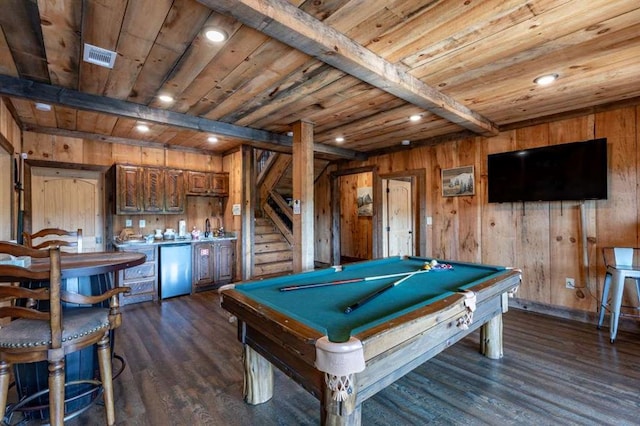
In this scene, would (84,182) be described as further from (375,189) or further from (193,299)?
(375,189)

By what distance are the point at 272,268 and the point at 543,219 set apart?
15.0 ft

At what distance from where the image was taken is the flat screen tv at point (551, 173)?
3.32 meters

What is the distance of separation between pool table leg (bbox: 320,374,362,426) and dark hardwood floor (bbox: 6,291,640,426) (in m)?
0.75

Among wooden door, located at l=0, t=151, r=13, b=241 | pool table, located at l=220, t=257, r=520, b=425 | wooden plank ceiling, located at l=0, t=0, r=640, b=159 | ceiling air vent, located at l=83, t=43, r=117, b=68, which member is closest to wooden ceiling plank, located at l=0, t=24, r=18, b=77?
wooden plank ceiling, located at l=0, t=0, r=640, b=159

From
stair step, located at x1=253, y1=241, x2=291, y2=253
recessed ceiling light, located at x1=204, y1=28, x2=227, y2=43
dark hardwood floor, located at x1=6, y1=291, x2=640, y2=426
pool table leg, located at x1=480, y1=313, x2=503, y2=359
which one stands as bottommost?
dark hardwood floor, located at x1=6, y1=291, x2=640, y2=426

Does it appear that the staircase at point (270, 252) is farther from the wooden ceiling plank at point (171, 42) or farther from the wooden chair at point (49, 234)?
the wooden ceiling plank at point (171, 42)

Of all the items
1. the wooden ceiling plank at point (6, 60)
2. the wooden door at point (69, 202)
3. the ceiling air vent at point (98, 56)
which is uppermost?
the wooden ceiling plank at point (6, 60)

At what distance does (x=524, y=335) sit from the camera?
10.3ft

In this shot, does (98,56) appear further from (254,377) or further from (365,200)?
(365,200)

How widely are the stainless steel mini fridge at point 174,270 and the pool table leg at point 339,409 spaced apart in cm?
402

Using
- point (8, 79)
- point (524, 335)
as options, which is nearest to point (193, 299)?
point (8, 79)

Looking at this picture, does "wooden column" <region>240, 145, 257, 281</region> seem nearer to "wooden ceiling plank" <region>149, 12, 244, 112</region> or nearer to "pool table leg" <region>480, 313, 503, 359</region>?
"wooden ceiling plank" <region>149, 12, 244, 112</region>

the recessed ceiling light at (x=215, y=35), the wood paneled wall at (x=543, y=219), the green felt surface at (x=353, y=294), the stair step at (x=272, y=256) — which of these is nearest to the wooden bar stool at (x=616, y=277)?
the wood paneled wall at (x=543, y=219)

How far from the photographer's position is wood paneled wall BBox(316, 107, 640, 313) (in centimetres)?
330
